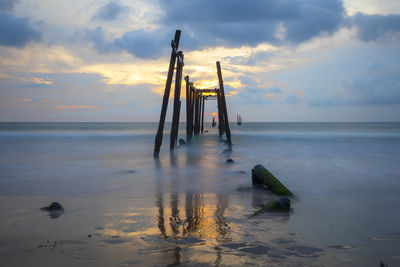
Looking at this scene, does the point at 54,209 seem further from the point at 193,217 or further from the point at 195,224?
the point at 195,224

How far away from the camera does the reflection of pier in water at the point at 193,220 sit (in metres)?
3.64

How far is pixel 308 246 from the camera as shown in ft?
11.5

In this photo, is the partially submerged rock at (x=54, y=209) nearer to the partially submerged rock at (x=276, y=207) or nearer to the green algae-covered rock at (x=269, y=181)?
the partially submerged rock at (x=276, y=207)

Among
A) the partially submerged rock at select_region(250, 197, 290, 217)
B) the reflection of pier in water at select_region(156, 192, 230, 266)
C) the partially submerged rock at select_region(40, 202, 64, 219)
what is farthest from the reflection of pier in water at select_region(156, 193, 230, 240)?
the partially submerged rock at select_region(40, 202, 64, 219)

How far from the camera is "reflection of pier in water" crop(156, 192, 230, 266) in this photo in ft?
12.0

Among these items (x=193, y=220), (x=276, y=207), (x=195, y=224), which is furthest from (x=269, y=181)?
(x=195, y=224)

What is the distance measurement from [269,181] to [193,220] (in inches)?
98.8

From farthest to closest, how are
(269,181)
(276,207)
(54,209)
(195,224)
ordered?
(269,181)
(54,209)
(276,207)
(195,224)

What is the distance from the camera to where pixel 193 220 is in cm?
446

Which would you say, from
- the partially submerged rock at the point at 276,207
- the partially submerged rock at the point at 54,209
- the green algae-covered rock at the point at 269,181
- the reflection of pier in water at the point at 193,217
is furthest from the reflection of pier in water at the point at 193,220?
the partially submerged rock at the point at 54,209

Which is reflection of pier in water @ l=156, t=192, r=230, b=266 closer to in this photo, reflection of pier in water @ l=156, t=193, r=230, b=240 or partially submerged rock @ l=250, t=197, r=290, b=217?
reflection of pier in water @ l=156, t=193, r=230, b=240

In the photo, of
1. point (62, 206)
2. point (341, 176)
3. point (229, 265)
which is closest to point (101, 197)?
point (62, 206)

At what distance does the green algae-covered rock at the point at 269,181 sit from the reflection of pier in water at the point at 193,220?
3.27 feet

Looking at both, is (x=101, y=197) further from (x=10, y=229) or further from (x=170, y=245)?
(x=170, y=245)
